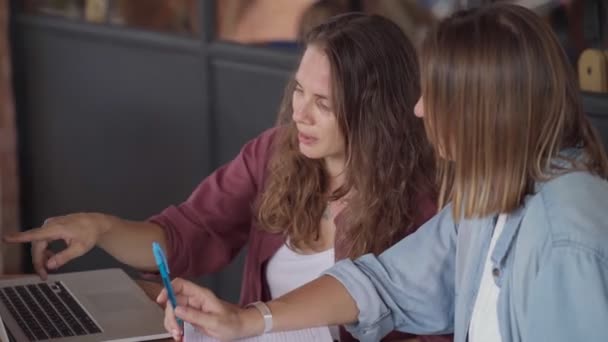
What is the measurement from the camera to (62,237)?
2039 mm

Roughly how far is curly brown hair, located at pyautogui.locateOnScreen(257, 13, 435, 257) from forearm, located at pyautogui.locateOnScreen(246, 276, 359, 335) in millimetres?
251

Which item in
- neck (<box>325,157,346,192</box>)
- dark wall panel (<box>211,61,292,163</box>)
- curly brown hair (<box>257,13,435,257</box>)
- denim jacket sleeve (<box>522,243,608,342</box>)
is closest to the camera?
denim jacket sleeve (<box>522,243,608,342</box>)

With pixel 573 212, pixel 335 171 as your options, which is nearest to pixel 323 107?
pixel 335 171

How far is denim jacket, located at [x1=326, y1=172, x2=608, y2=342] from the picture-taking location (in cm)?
139

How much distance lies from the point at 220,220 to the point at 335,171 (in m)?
0.29

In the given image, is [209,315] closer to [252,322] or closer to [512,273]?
[252,322]

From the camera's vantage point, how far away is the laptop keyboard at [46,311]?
1851 mm

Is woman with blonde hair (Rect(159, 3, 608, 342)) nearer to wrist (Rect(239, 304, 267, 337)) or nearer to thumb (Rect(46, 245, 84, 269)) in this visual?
wrist (Rect(239, 304, 267, 337))

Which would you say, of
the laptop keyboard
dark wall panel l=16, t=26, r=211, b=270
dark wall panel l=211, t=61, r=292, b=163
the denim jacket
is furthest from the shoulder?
dark wall panel l=16, t=26, r=211, b=270

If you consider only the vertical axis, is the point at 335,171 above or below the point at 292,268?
above

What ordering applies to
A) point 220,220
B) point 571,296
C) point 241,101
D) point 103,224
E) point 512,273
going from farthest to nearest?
point 241,101 → point 220,220 → point 103,224 → point 512,273 → point 571,296

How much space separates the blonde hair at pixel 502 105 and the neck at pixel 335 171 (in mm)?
601

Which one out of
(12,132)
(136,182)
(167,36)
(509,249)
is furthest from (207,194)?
(12,132)

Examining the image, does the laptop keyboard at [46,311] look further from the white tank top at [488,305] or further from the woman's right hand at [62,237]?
the white tank top at [488,305]
